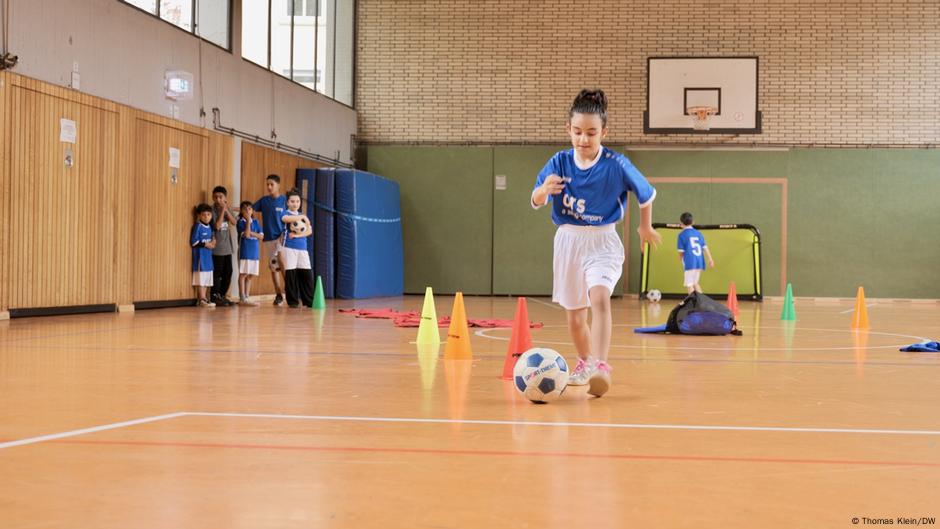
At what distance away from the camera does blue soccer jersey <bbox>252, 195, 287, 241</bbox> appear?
15.2 meters

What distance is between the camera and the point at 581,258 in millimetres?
5457

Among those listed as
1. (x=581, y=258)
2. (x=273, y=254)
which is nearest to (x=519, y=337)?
(x=581, y=258)

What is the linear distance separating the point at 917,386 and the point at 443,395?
2824 mm

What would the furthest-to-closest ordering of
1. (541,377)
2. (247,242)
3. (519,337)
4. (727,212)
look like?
(727,212) → (247,242) → (519,337) → (541,377)

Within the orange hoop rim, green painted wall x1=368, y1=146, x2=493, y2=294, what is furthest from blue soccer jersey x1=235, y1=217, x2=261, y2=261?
the orange hoop rim

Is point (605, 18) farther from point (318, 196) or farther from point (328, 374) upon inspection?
point (328, 374)

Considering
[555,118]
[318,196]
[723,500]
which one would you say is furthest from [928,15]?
[723,500]

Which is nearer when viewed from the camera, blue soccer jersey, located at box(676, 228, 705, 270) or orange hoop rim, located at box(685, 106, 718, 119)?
blue soccer jersey, located at box(676, 228, 705, 270)

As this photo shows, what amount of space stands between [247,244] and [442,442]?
1195 cm

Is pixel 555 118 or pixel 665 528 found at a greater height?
pixel 555 118

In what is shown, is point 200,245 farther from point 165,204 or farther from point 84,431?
point 84,431

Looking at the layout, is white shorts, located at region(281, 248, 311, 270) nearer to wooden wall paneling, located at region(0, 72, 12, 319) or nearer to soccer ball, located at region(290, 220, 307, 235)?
soccer ball, located at region(290, 220, 307, 235)

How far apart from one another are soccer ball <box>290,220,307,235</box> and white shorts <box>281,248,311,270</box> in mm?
288

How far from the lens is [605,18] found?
21781 millimetres
